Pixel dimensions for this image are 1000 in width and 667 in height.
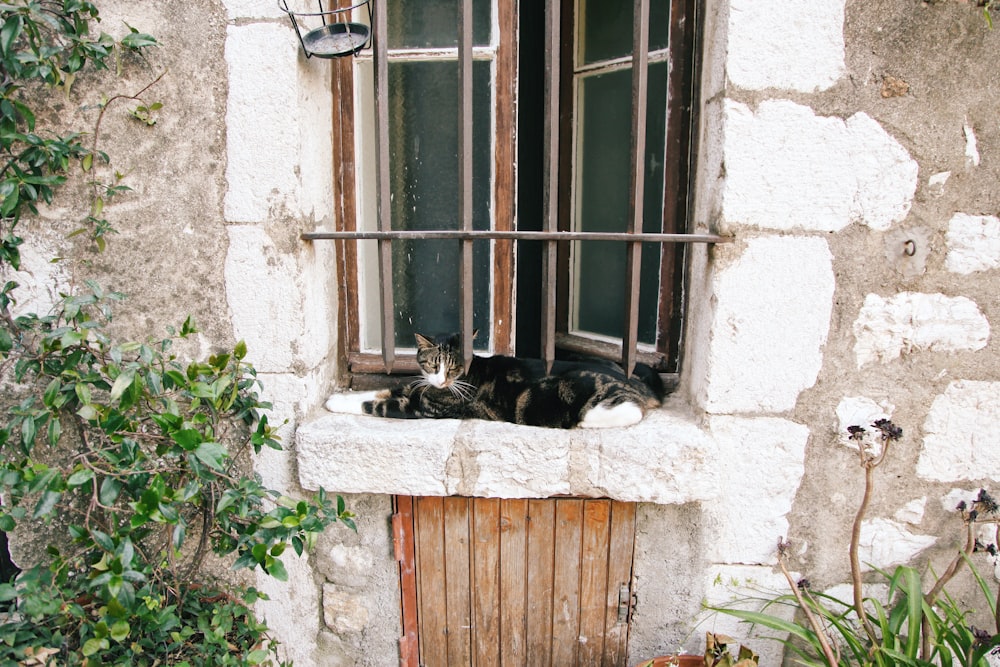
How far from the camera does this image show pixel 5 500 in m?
1.57

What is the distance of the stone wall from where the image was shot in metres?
1.65

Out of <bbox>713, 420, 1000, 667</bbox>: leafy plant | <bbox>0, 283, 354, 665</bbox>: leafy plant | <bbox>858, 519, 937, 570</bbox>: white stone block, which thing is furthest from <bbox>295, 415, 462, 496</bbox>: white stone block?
<bbox>858, 519, 937, 570</bbox>: white stone block

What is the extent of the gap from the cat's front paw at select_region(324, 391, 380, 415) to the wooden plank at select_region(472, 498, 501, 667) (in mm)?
457

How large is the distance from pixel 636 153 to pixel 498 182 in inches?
19.6

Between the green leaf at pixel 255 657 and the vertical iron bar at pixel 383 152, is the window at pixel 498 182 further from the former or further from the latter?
the green leaf at pixel 255 657

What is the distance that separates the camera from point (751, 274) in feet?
5.65

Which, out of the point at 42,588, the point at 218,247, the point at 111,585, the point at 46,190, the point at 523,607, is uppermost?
the point at 46,190

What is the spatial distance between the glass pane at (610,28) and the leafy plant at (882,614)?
4.41 feet

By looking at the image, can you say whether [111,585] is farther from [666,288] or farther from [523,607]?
[666,288]

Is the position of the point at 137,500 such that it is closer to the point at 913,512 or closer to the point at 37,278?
the point at 37,278

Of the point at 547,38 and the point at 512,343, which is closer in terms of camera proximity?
the point at 547,38

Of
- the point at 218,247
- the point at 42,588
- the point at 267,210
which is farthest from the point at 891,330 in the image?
the point at 42,588

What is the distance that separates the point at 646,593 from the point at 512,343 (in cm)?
91

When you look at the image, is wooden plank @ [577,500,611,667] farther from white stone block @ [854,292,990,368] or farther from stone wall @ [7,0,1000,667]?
white stone block @ [854,292,990,368]
